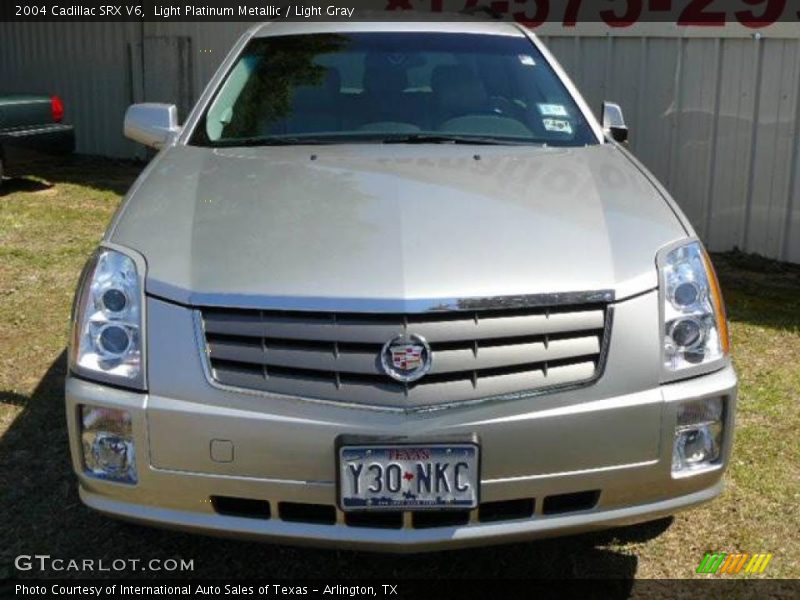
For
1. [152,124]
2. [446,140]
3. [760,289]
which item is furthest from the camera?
[760,289]

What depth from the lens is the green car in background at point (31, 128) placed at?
9.85 meters

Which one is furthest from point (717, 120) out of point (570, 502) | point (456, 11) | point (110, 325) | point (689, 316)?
point (110, 325)

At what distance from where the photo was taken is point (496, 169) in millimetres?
3355

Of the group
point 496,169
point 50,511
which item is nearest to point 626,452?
point 496,169

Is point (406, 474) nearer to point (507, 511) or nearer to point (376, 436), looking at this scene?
point (376, 436)

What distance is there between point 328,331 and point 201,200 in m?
0.83

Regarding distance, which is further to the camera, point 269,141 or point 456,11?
point 456,11

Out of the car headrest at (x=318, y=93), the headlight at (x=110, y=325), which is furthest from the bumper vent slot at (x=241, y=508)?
the car headrest at (x=318, y=93)

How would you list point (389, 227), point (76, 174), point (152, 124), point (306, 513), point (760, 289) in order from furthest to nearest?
point (76, 174), point (760, 289), point (152, 124), point (389, 227), point (306, 513)

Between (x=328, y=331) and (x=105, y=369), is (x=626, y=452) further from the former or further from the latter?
(x=105, y=369)

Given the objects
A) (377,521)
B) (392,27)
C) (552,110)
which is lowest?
(377,521)

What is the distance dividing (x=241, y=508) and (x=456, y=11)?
23.3 feet

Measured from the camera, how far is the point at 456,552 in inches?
125

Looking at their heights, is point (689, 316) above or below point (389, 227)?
below
